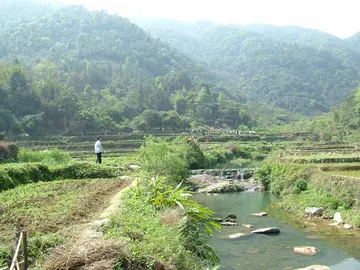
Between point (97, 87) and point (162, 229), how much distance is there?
123839 millimetres

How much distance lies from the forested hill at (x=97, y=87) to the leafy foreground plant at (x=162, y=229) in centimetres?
6068

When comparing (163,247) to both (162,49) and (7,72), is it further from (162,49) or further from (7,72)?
(162,49)

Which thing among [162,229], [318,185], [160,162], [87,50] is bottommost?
[318,185]

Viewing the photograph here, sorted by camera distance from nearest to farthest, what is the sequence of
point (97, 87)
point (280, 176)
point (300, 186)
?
point (300, 186), point (280, 176), point (97, 87)

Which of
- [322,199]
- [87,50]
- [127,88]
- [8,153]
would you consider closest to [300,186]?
[322,199]

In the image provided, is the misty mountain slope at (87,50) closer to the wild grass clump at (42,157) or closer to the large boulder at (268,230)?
the wild grass clump at (42,157)

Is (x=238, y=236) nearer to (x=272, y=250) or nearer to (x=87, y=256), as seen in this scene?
(x=272, y=250)

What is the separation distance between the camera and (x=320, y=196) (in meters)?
24.2

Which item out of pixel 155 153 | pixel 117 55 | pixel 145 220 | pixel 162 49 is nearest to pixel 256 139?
pixel 155 153

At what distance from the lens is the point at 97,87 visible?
424 ft

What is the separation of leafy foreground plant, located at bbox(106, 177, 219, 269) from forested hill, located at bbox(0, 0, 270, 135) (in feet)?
199

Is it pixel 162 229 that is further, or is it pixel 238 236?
pixel 238 236

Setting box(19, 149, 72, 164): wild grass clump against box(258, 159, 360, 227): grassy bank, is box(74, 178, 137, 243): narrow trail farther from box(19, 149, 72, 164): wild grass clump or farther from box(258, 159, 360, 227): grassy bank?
box(19, 149, 72, 164): wild grass clump

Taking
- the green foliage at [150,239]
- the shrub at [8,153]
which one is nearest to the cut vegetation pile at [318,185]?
the green foliage at [150,239]
